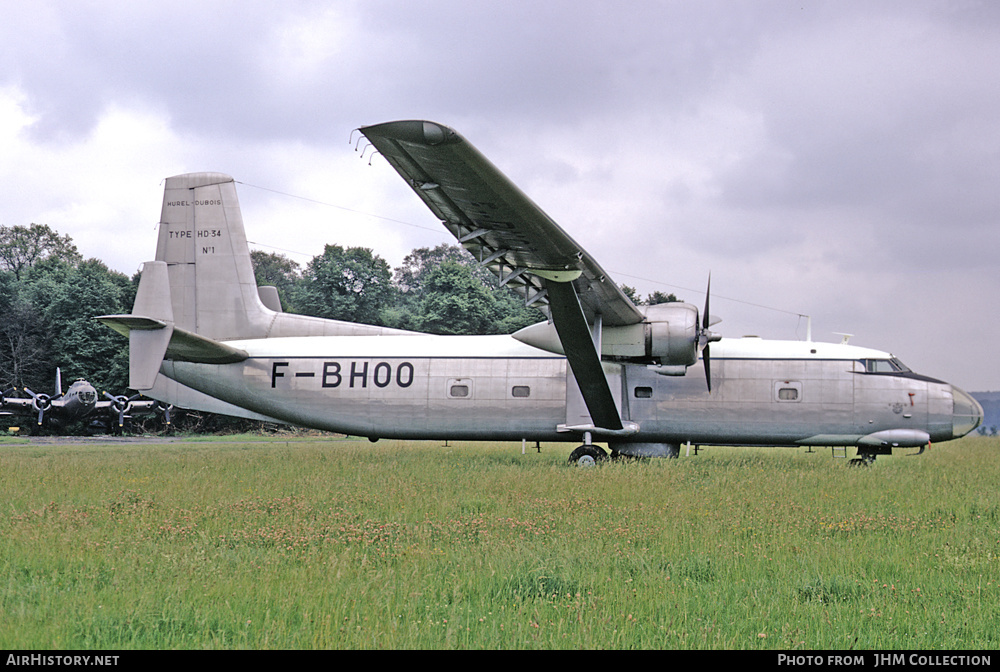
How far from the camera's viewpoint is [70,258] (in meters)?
78.7

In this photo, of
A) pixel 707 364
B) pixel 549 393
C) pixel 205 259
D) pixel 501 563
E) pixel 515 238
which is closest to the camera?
pixel 501 563

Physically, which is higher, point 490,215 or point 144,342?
point 490,215

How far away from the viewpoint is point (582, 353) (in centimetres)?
1706

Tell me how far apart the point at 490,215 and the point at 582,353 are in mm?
4683

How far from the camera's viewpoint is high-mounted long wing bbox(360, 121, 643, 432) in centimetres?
1155

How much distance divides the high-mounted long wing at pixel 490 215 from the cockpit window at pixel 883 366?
666 cm

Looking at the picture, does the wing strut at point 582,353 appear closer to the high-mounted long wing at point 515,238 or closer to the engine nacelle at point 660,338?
the high-mounted long wing at point 515,238

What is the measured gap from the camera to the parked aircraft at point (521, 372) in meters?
18.0

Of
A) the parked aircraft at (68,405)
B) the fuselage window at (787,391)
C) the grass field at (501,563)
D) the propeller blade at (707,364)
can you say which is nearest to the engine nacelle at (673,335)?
the propeller blade at (707,364)

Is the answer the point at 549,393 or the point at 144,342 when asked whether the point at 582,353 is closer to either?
the point at 549,393

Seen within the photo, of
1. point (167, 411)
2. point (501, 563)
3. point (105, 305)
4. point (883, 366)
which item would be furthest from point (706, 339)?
point (105, 305)

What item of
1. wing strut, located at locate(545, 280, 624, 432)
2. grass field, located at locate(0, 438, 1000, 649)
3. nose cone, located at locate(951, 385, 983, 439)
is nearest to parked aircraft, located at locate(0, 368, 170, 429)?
wing strut, located at locate(545, 280, 624, 432)

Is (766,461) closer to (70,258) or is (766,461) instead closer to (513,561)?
(513,561)

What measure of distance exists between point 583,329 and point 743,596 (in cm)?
1022
